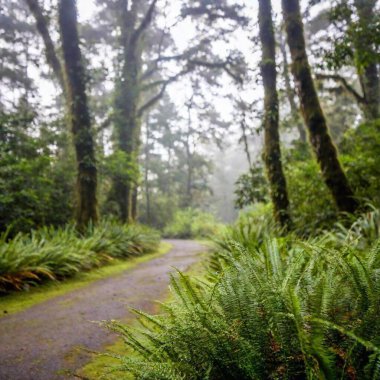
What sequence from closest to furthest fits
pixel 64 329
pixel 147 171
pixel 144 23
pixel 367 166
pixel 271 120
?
pixel 64 329
pixel 367 166
pixel 271 120
pixel 144 23
pixel 147 171

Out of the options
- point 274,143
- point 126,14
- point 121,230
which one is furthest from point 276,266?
point 126,14

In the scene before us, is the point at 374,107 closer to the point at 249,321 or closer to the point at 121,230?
the point at 121,230

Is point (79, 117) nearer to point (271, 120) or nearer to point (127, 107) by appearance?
point (127, 107)

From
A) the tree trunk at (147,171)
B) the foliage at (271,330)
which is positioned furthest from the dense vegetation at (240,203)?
the tree trunk at (147,171)

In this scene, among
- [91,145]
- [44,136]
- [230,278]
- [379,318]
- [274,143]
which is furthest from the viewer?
[44,136]

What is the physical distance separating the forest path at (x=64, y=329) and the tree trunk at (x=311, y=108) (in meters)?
4.04

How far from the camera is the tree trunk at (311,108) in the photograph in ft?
23.7

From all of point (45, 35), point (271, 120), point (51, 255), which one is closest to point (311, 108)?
point (271, 120)

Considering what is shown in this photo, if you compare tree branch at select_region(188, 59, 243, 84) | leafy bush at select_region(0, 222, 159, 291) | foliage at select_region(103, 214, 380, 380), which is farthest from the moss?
tree branch at select_region(188, 59, 243, 84)

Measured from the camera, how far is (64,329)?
3729 mm

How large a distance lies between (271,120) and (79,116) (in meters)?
5.60

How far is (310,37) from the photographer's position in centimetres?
2123

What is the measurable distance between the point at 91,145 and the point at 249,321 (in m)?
9.67

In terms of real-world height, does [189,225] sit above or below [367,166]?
below
